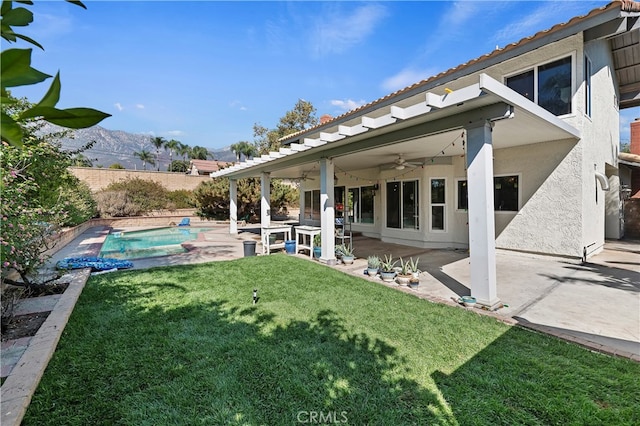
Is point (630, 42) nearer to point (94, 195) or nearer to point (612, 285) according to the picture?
point (612, 285)

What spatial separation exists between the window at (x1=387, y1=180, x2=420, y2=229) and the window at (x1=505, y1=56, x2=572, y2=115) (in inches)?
203

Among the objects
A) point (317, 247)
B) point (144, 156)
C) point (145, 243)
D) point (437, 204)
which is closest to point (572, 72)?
point (437, 204)

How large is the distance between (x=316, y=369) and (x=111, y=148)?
529 feet

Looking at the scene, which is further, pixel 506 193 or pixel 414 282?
pixel 506 193

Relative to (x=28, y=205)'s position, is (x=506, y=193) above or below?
above

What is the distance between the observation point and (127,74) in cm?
789

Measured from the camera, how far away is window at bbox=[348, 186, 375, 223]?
1662cm

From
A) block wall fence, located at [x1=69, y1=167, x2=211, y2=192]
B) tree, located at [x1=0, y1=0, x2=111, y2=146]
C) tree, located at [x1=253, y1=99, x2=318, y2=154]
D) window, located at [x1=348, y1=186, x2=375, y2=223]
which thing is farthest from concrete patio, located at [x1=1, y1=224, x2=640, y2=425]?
tree, located at [x1=253, y1=99, x2=318, y2=154]

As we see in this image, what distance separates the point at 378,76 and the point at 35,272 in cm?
1902

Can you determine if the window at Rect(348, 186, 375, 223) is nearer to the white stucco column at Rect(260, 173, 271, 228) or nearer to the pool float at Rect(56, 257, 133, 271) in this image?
the white stucco column at Rect(260, 173, 271, 228)

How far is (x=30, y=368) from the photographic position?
12.3ft

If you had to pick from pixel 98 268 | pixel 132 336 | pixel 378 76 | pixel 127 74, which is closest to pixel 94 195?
pixel 98 268

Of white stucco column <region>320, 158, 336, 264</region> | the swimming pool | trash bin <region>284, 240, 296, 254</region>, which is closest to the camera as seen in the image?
white stucco column <region>320, 158, 336, 264</region>

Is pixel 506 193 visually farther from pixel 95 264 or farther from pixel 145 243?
pixel 145 243
